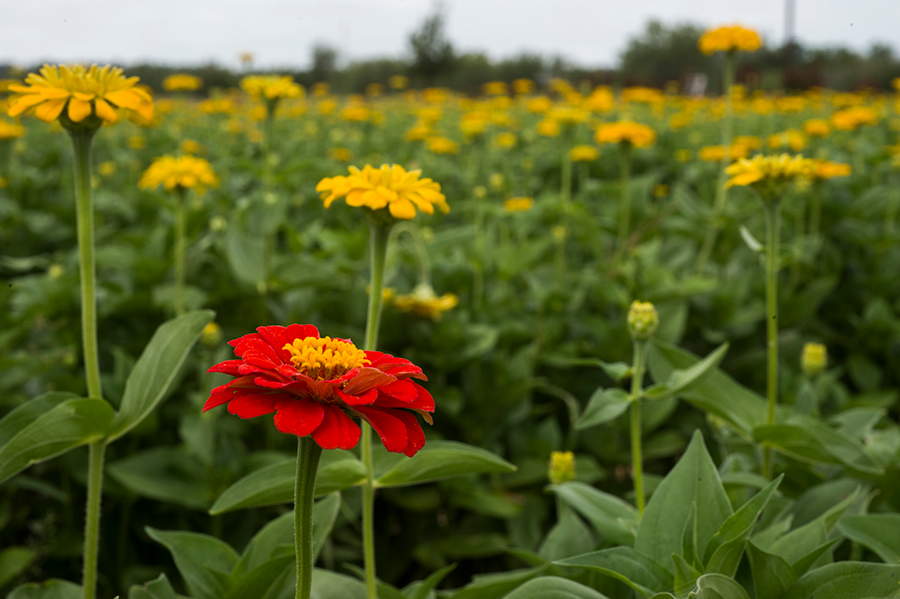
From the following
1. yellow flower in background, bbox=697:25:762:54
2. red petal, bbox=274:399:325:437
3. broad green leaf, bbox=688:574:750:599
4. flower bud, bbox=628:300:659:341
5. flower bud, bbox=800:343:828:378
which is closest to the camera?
red petal, bbox=274:399:325:437

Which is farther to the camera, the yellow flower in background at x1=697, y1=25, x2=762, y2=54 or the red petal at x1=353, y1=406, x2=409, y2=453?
the yellow flower in background at x1=697, y1=25, x2=762, y2=54

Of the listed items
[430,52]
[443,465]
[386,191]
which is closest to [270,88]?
[386,191]

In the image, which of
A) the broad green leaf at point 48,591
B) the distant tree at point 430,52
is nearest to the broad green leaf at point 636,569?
the broad green leaf at point 48,591

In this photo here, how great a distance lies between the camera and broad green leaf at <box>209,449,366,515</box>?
985 mm

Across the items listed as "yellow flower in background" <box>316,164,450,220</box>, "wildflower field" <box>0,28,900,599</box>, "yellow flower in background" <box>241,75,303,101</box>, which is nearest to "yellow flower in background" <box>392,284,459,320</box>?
"wildflower field" <box>0,28,900,599</box>

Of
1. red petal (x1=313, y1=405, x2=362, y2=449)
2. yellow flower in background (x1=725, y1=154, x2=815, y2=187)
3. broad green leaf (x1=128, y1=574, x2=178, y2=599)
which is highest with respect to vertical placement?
yellow flower in background (x1=725, y1=154, x2=815, y2=187)

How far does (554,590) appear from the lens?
885mm

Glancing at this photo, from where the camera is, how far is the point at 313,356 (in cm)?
70

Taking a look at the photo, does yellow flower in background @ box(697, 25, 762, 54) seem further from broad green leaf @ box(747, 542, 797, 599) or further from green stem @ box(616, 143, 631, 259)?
broad green leaf @ box(747, 542, 797, 599)

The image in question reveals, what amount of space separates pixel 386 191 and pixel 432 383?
109 cm

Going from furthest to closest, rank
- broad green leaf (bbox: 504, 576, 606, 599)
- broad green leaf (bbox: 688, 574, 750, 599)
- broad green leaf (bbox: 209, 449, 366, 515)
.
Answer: broad green leaf (bbox: 209, 449, 366, 515) → broad green leaf (bbox: 504, 576, 606, 599) → broad green leaf (bbox: 688, 574, 750, 599)

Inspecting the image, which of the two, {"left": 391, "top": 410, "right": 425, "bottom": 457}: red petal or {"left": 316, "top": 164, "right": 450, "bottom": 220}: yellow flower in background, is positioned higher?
{"left": 316, "top": 164, "right": 450, "bottom": 220}: yellow flower in background

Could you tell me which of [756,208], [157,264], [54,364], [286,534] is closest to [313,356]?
[286,534]

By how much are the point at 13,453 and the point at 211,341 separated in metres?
0.75
